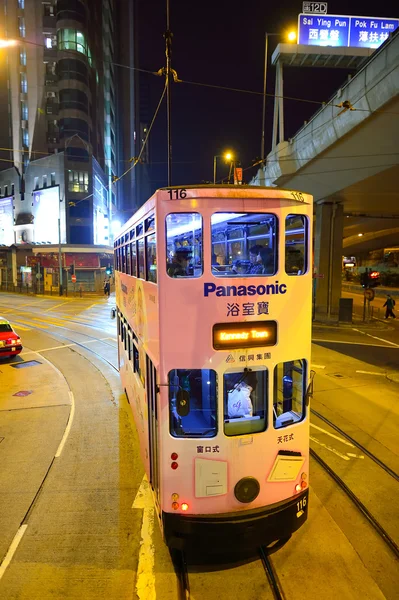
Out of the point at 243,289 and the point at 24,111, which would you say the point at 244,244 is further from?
the point at 24,111

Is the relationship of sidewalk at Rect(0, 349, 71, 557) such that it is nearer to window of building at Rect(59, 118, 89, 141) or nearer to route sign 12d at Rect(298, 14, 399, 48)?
route sign 12d at Rect(298, 14, 399, 48)

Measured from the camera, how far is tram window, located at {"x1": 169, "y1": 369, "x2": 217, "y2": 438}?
448 centimetres

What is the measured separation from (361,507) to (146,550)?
323 centimetres

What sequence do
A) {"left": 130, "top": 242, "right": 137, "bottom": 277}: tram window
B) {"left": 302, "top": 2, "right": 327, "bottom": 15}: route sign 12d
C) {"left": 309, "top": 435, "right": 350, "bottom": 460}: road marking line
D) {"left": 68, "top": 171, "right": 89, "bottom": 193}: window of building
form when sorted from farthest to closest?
{"left": 68, "top": 171, "right": 89, "bottom": 193}: window of building, {"left": 302, "top": 2, "right": 327, "bottom": 15}: route sign 12d, {"left": 309, "top": 435, "right": 350, "bottom": 460}: road marking line, {"left": 130, "top": 242, "right": 137, "bottom": 277}: tram window

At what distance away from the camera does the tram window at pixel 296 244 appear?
15.3 feet

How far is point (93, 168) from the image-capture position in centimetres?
5097

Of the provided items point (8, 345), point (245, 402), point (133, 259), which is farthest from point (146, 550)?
point (8, 345)

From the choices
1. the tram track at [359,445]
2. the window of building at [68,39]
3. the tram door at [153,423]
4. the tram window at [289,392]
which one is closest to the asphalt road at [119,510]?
the tram track at [359,445]

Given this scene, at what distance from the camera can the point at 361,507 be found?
5.94 m

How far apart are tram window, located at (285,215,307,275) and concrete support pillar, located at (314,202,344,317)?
23.3 metres

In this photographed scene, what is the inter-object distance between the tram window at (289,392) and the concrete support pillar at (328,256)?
23.0m

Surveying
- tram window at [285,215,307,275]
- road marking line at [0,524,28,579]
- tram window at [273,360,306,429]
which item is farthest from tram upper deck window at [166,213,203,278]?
road marking line at [0,524,28,579]

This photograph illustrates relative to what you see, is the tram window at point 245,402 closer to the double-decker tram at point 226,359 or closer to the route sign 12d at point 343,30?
the double-decker tram at point 226,359

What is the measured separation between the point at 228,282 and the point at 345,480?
459 centimetres
